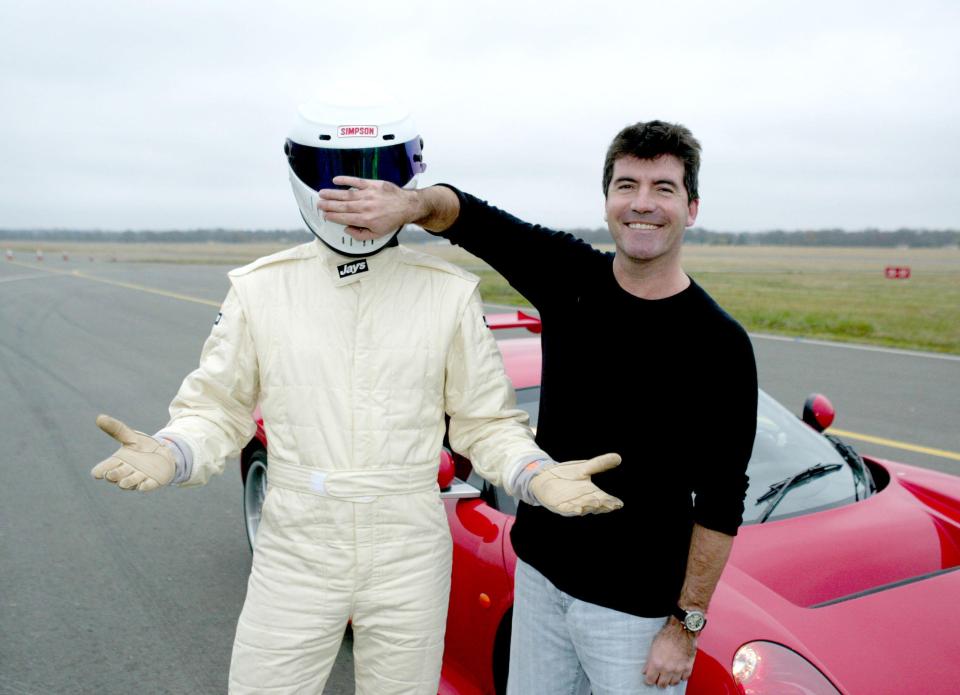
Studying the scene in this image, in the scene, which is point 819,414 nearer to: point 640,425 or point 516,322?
point 516,322

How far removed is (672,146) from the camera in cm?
212

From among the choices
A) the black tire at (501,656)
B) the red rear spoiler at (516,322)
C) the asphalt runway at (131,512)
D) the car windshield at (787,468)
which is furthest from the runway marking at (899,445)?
the black tire at (501,656)

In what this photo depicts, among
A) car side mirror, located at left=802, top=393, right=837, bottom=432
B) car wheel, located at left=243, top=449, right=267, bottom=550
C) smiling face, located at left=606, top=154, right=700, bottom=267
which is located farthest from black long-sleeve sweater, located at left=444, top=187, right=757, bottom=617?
car wheel, located at left=243, top=449, right=267, bottom=550

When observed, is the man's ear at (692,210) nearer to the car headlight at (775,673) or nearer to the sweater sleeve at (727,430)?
the sweater sleeve at (727,430)

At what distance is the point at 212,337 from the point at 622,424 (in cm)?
108

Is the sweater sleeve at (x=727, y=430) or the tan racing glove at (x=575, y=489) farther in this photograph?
the sweater sleeve at (x=727, y=430)

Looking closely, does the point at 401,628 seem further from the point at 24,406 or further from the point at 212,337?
the point at 24,406

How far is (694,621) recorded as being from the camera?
2.02 m

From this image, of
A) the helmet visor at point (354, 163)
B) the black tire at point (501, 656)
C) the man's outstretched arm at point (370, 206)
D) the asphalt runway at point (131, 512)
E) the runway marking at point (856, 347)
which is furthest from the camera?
the runway marking at point (856, 347)

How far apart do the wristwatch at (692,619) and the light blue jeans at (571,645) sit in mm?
63

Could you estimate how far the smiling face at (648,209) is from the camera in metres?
2.08

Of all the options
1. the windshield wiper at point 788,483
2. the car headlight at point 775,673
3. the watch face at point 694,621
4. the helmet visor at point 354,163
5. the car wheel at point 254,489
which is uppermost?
the helmet visor at point 354,163

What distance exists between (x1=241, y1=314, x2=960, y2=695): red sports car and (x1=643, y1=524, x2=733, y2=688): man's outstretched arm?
20 centimetres

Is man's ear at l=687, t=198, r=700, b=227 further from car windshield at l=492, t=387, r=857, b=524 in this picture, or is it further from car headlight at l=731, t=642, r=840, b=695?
car headlight at l=731, t=642, r=840, b=695
